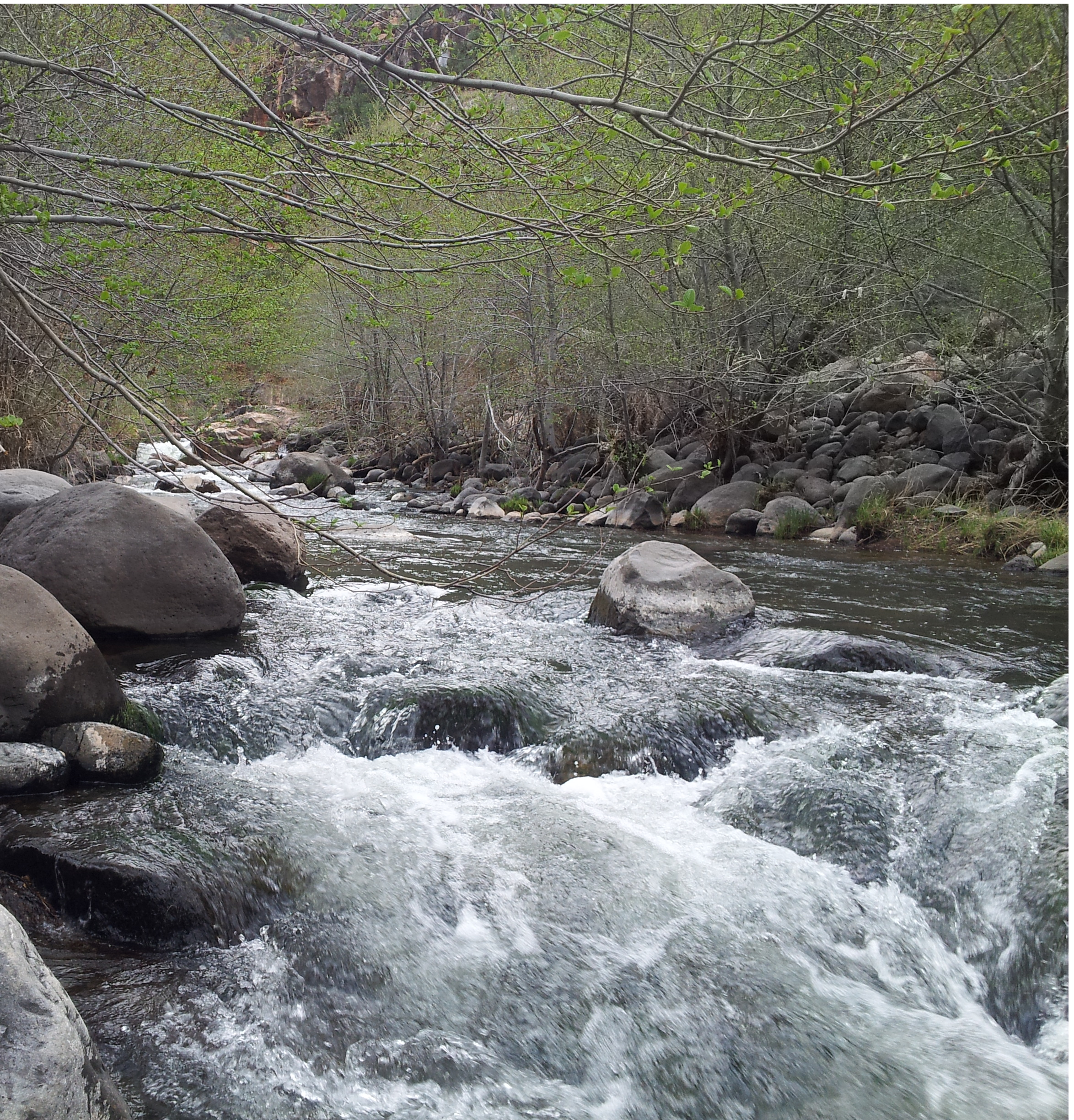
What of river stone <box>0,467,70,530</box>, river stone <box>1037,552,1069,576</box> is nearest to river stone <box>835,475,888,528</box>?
river stone <box>1037,552,1069,576</box>

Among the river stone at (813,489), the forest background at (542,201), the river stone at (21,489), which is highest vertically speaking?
the forest background at (542,201)

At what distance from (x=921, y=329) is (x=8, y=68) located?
10.6 metres

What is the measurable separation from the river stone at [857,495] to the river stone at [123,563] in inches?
337

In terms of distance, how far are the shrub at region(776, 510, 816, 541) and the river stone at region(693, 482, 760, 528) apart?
1122mm

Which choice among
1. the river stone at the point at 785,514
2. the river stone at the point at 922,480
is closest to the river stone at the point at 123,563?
the river stone at the point at 785,514

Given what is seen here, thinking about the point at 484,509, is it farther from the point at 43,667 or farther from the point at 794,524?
the point at 43,667

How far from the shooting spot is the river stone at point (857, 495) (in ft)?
38.8

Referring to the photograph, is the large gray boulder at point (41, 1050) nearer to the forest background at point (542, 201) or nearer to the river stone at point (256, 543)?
the forest background at point (542, 201)

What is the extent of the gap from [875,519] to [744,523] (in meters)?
1.94

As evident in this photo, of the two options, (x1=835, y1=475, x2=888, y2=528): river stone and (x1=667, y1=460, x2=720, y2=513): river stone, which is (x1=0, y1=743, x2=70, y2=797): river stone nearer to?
(x1=835, y1=475, x2=888, y2=528): river stone

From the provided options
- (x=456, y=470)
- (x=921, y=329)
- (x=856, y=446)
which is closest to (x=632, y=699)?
(x=921, y=329)

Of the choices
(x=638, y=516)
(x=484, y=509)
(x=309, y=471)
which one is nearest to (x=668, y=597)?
(x=638, y=516)

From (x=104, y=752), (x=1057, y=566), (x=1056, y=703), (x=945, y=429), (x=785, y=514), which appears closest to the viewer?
(x=104, y=752)

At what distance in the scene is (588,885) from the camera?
11.5 feet
